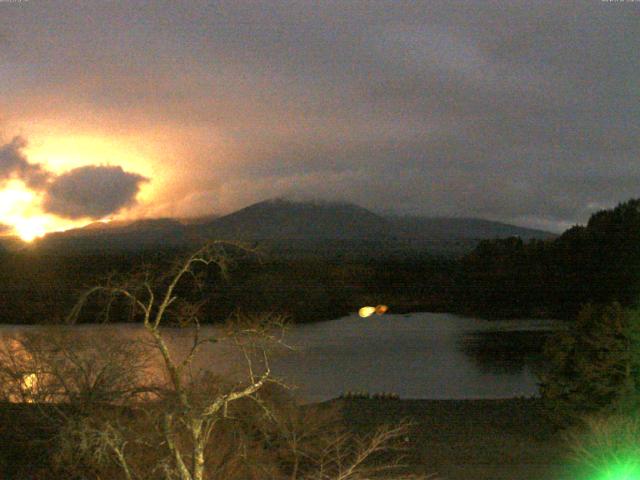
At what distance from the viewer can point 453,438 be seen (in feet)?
49.7

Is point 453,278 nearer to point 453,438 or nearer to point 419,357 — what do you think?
point 419,357

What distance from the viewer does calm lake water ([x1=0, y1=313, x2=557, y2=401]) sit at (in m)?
27.1

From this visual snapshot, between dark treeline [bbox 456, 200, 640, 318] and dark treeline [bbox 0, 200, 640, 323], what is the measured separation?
0.07 m

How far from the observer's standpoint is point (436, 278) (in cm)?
5088

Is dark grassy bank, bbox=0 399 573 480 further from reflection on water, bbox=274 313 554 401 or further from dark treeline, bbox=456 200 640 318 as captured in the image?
dark treeline, bbox=456 200 640 318

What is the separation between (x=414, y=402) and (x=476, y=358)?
17.1 meters

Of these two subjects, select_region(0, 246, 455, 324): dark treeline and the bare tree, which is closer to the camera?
the bare tree

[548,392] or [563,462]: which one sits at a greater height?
[548,392]

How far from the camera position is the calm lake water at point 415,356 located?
27062mm

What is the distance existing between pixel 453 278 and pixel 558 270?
7796 mm

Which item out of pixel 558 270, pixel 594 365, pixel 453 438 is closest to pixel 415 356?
pixel 558 270

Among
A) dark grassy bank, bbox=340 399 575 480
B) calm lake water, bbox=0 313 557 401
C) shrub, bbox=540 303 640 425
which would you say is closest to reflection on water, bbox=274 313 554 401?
calm lake water, bbox=0 313 557 401

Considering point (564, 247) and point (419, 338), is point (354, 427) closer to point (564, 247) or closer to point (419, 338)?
point (419, 338)

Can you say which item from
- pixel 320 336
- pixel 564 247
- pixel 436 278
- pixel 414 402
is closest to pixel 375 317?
pixel 436 278
